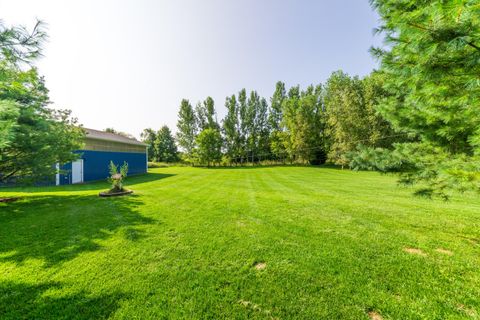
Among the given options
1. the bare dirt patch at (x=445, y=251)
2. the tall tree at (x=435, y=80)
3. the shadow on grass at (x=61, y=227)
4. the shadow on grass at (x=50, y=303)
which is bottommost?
the bare dirt patch at (x=445, y=251)

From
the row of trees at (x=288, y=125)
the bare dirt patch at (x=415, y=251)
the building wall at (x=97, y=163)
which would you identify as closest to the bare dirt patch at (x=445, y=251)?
the bare dirt patch at (x=415, y=251)

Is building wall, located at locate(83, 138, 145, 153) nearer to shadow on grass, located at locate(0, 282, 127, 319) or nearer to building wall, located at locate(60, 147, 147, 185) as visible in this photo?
building wall, located at locate(60, 147, 147, 185)

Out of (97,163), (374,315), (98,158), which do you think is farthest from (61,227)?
(98,158)

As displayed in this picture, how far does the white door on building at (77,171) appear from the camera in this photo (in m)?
14.9

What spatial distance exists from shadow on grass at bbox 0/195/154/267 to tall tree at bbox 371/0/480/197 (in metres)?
5.08

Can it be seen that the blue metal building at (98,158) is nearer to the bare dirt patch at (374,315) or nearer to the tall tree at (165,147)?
the bare dirt patch at (374,315)

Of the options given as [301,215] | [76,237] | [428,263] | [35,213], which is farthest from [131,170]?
[428,263]

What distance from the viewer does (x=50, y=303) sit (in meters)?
2.18

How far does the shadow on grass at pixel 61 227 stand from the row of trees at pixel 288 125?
25380mm

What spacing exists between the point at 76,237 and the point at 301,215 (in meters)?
5.49

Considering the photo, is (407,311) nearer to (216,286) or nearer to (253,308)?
(253,308)

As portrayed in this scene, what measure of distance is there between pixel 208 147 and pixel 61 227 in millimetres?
30948

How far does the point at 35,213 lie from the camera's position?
5.90 m

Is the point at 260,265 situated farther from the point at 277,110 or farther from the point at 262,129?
the point at 277,110
